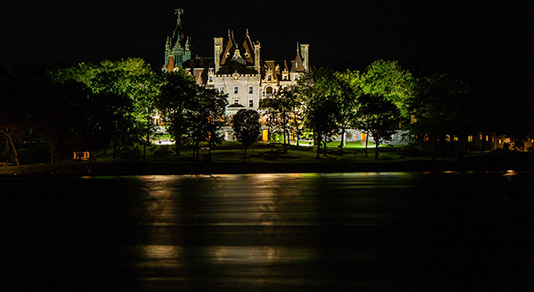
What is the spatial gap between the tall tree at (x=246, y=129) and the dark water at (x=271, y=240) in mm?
23255

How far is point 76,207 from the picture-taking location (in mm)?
23125

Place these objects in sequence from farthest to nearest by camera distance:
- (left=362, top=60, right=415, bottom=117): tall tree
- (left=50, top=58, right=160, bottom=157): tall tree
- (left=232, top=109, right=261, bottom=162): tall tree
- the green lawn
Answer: (left=362, top=60, right=415, bottom=117): tall tree, (left=50, top=58, right=160, bottom=157): tall tree, the green lawn, (left=232, top=109, right=261, bottom=162): tall tree

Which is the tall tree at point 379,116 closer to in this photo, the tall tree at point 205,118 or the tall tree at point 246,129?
the tall tree at point 246,129

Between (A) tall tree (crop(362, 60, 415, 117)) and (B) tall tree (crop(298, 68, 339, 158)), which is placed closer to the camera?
(B) tall tree (crop(298, 68, 339, 158))

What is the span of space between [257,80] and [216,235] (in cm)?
7480

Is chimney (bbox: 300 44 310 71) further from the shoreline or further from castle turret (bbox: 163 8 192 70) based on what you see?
the shoreline

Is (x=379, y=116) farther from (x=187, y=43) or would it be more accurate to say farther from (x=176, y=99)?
(x=187, y=43)

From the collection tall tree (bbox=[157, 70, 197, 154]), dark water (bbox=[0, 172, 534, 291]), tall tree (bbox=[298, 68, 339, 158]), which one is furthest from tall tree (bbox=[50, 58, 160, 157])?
dark water (bbox=[0, 172, 534, 291])

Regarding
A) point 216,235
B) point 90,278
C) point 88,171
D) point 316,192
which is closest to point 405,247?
point 216,235

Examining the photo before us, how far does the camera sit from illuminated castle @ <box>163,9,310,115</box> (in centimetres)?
8900

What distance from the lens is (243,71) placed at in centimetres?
8944

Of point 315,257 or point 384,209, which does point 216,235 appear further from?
point 384,209

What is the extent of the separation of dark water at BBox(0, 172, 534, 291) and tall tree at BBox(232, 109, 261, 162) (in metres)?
23.3

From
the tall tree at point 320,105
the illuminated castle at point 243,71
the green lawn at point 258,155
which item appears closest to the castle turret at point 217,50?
the illuminated castle at point 243,71
